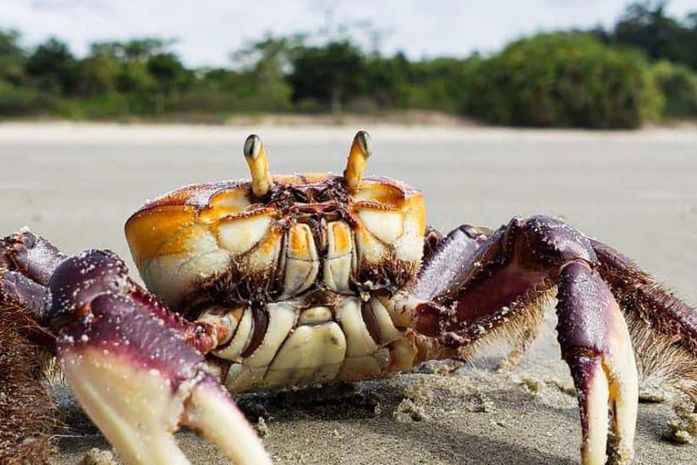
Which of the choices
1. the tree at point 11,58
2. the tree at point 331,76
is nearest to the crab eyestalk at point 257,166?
the tree at point 331,76

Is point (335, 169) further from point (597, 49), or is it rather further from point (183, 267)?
point (597, 49)

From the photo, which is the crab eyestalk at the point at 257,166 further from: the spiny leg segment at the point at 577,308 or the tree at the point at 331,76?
the tree at the point at 331,76

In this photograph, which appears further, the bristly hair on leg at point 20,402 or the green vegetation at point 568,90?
the green vegetation at point 568,90

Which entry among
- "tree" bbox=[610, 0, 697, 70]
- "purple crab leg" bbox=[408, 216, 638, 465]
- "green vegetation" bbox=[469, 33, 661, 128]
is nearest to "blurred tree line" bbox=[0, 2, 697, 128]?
"green vegetation" bbox=[469, 33, 661, 128]

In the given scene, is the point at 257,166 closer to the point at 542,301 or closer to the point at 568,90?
the point at 542,301

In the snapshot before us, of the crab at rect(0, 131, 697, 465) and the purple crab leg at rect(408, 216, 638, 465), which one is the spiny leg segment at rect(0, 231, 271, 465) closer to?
the crab at rect(0, 131, 697, 465)

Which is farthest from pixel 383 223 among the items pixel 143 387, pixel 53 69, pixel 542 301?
pixel 53 69
